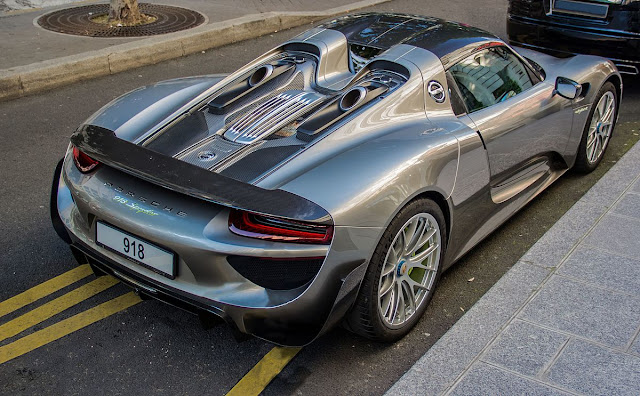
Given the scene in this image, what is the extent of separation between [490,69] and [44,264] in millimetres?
2797

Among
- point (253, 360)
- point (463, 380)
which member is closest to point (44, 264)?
point (253, 360)

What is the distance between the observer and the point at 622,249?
4.31m

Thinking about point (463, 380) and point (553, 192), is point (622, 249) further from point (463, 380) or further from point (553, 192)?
point (463, 380)

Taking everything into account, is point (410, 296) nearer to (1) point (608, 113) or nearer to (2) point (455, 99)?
(2) point (455, 99)

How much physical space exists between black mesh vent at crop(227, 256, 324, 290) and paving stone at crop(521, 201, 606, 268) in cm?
172

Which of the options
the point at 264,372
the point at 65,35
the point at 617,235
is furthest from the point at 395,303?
the point at 65,35

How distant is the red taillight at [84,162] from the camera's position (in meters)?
3.41

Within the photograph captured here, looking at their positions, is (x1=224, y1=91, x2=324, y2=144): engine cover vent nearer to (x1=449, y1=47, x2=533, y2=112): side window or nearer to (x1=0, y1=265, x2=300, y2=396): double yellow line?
(x1=449, y1=47, x2=533, y2=112): side window

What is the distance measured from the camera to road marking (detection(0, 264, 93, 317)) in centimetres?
377

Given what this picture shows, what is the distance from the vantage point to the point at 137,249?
10.3 ft

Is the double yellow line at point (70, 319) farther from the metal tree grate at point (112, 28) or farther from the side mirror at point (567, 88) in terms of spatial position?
the metal tree grate at point (112, 28)

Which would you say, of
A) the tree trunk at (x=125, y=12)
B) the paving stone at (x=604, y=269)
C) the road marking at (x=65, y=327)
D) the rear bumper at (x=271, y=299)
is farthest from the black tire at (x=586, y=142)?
the tree trunk at (x=125, y=12)

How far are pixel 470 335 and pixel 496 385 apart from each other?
378 millimetres

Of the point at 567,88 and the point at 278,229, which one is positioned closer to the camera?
the point at 278,229
